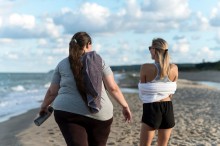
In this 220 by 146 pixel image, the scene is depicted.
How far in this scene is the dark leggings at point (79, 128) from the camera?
4.20 m

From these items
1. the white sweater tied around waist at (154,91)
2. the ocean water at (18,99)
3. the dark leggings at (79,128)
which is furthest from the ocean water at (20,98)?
the dark leggings at (79,128)

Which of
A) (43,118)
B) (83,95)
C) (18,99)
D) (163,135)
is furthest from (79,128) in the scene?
(18,99)

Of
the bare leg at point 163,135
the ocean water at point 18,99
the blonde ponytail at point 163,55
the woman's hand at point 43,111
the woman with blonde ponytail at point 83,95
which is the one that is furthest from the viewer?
the ocean water at point 18,99

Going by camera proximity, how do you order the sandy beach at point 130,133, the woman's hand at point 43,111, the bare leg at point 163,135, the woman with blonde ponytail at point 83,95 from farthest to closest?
the sandy beach at point 130,133
the bare leg at point 163,135
the woman's hand at point 43,111
the woman with blonde ponytail at point 83,95

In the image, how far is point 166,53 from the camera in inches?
194

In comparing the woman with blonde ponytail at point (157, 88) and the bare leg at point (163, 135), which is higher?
the woman with blonde ponytail at point (157, 88)

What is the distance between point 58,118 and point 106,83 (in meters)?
0.55

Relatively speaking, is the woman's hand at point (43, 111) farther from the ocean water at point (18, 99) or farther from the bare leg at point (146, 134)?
the ocean water at point (18, 99)

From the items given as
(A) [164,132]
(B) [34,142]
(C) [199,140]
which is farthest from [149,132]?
(B) [34,142]

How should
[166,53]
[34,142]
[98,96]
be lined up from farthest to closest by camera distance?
[34,142] < [166,53] < [98,96]

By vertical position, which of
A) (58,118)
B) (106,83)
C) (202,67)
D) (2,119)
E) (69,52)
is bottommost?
(202,67)

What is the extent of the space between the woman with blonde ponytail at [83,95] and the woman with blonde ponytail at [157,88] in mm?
680

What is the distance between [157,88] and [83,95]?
3.39ft

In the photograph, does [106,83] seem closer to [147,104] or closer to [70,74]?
[70,74]
